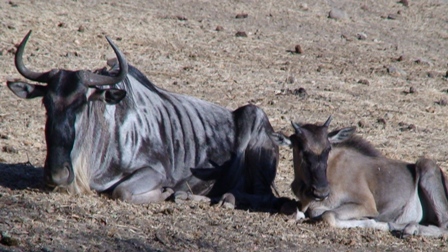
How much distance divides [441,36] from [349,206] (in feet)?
31.4

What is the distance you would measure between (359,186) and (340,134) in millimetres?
458

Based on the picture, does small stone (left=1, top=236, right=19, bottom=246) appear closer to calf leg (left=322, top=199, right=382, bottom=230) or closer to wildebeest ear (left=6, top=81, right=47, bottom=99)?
wildebeest ear (left=6, top=81, right=47, bottom=99)

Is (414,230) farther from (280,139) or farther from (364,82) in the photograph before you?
(364,82)

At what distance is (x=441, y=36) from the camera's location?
17.0m

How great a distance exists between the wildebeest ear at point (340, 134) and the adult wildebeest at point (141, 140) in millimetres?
681

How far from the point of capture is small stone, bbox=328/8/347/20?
17.0m

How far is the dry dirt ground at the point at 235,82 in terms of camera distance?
6824mm

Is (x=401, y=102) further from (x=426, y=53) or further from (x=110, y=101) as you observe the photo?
(x=110, y=101)

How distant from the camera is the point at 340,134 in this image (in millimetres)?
8281

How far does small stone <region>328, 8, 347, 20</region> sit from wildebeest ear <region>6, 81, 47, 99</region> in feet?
32.5

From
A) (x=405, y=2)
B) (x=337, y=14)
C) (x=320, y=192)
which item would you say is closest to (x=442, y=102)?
(x=337, y=14)

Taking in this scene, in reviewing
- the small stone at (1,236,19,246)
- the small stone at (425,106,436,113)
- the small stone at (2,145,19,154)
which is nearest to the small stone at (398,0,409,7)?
the small stone at (425,106,436,113)

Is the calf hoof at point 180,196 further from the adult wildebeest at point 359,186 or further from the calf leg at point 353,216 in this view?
the calf leg at point 353,216

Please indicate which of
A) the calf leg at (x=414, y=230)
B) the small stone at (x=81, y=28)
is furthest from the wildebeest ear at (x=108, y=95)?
the small stone at (x=81, y=28)
